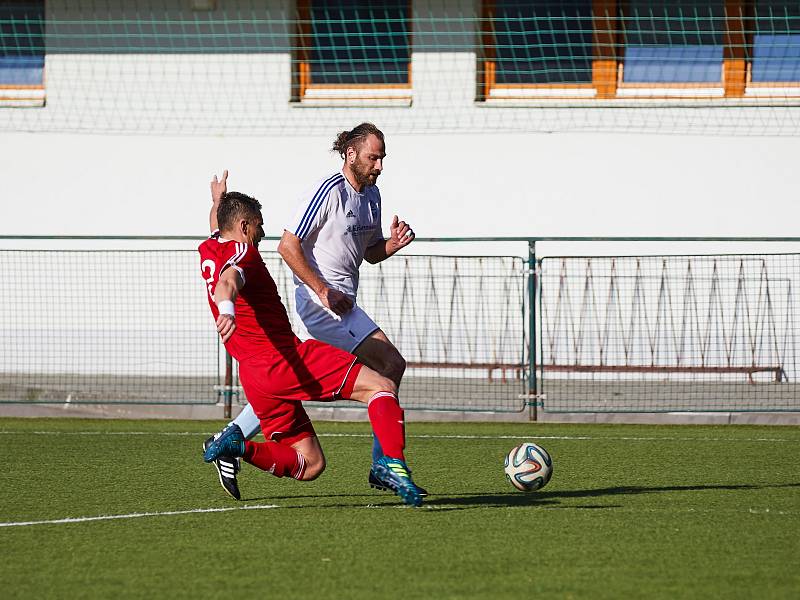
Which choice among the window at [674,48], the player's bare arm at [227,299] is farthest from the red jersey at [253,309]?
Answer: the window at [674,48]

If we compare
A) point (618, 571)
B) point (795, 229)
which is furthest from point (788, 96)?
point (618, 571)

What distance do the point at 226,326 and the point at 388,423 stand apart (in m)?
1.06

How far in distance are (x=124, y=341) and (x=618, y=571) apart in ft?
31.0

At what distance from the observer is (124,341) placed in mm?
13250

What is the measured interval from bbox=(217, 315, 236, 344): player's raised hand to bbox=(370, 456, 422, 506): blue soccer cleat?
105 cm

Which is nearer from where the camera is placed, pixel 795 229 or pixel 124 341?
pixel 124 341

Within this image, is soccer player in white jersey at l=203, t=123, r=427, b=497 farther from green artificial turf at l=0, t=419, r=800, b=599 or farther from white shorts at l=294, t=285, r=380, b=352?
green artificial turf at l=0, t=419, r=800, b=599

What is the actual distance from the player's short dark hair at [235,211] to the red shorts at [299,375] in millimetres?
696

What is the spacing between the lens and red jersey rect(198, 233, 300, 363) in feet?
20.0

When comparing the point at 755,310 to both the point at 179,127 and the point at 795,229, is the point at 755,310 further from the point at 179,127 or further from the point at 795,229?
the point at 179,127

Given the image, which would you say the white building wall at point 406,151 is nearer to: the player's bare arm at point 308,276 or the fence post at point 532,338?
the fence post at point 532,338

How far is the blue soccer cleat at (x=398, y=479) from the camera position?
578cm

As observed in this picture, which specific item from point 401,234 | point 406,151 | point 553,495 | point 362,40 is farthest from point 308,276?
point 362,40

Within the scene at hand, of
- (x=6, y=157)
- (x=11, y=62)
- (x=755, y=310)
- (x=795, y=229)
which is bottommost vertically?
(x=755, y=310)
